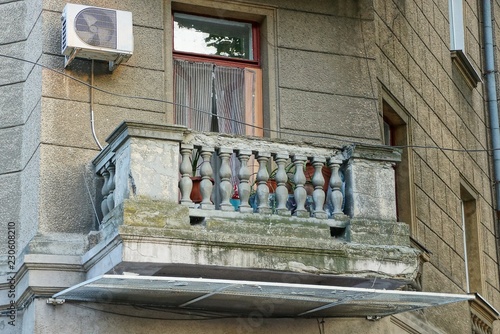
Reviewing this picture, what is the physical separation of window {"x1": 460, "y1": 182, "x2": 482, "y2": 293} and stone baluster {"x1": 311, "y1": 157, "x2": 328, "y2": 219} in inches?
234

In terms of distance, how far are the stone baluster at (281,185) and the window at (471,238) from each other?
6.24 metres

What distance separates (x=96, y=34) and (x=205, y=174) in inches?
78.7

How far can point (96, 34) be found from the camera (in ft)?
40.1

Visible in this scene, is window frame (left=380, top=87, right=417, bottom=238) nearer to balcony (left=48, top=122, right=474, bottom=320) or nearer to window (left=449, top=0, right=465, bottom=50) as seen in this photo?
balcony (left=48, top=122, right=474, bottom=320)

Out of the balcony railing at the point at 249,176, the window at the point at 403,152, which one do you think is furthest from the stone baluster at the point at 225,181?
the window at the point at 403,152

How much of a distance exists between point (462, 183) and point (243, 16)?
5.50 meters

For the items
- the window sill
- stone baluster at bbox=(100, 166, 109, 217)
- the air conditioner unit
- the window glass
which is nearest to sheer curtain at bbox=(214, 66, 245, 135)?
the window glass

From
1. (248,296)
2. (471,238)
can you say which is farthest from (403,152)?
(248,296)

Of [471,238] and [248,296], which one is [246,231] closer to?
[248,296]

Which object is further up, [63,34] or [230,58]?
[230,58]

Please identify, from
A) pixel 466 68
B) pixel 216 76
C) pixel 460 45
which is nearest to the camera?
pixel 216 76

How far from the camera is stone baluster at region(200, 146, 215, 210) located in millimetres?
11516

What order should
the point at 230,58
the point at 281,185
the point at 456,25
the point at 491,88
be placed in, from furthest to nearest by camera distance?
1. the point at 491,88
2. the point at 456,25
3. the point at 230,58
4. the point at 281,185

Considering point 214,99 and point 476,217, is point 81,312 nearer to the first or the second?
point 214,99
